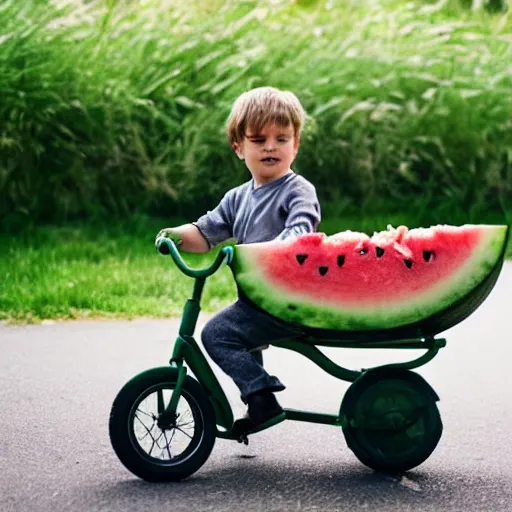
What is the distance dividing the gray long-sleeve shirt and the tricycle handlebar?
9.5 inches

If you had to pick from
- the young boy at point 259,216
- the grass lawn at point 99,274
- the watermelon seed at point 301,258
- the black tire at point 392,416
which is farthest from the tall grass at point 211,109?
the black tire at point 392,416

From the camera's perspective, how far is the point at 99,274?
7.74 metres

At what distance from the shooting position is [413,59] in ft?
33.9

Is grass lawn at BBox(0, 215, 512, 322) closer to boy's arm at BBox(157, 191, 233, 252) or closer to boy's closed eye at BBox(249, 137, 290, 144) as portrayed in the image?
boy's arm at BBox(157, 191, 233, 252)

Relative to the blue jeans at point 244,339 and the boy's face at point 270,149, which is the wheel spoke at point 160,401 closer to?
the blue jeans at point 244,339

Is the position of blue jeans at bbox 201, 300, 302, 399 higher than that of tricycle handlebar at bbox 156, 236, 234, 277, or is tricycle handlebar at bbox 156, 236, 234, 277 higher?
tricycle handlebar at bbox 156, 236, 234, 277

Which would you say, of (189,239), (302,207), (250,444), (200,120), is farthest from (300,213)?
(200,120)

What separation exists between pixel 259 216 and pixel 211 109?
5.81 m

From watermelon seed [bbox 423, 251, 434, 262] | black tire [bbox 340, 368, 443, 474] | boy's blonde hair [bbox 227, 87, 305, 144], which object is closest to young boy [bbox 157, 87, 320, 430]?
boy's blonde hair [bbox 227, 87, 305, 144]

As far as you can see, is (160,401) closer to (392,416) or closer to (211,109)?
(392,416)

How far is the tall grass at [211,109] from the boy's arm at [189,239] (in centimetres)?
524

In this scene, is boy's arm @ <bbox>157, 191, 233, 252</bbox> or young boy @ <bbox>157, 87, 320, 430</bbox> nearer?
young boy @ <bbox>157, 87, 320, 430</bbox>

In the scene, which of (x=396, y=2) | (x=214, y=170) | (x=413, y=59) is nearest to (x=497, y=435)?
Result: (x=214, y=170)

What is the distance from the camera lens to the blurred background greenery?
9281 mm
